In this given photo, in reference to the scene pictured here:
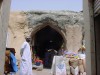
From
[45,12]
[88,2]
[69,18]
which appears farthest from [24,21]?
[88,2]

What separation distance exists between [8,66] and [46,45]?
739 inches

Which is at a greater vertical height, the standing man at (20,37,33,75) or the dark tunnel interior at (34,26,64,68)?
the dark tunnel interior at (34,26,64,68)

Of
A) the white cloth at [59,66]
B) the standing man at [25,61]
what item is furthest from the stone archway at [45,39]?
the standing man at [25,61]

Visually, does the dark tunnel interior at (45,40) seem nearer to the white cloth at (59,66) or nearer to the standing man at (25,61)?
the white cloth at (59,66)

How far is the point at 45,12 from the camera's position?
15445mm

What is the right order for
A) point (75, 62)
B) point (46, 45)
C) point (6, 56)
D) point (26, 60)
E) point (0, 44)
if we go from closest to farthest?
1. point (0, 44)
2. point (6, 56)
3. point (26, 60)
4. point (75, 62)
5. point (46, 45)

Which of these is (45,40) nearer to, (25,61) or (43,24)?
(43,24)

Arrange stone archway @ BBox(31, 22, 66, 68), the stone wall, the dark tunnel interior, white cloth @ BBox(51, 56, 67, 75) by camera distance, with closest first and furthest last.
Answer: white cloth @ BBox(51, 56, 67, 75), the stone wall, stone archway @ BBox(31, 22, 66, 68), the dark tunnel interior

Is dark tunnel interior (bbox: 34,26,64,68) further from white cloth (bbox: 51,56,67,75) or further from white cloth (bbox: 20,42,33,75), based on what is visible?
white cloth (bbox: 20,42,33,75)

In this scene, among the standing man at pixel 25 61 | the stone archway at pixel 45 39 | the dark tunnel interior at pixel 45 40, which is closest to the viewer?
the standing man at pixel 25 61

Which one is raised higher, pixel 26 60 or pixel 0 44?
pixel 0 44

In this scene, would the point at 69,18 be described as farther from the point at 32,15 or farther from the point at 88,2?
the point at 88,2

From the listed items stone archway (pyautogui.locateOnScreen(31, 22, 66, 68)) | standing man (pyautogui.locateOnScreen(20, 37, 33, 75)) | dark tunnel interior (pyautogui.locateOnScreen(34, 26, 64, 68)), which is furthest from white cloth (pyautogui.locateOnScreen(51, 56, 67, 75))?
dark tunnel interior (pyautogui.locateOnScreen(34, 26, 64, 68))

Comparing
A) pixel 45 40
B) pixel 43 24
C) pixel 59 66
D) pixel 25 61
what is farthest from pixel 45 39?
pixel 25 61
